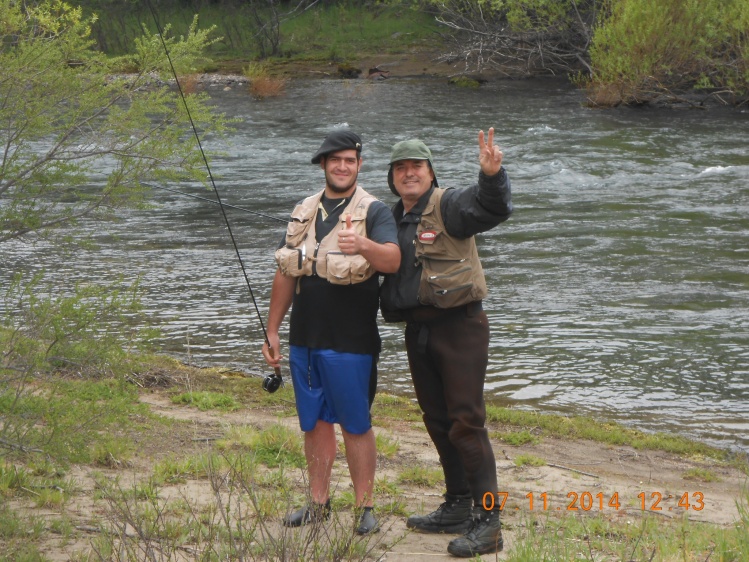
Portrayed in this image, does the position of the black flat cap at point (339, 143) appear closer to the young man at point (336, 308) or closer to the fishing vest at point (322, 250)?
the young man at point (336, 308)

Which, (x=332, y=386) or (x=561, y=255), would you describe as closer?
(x=332, y=386)

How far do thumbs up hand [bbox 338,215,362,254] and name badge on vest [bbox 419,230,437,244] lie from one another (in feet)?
0.93

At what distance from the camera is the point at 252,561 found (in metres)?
3.34

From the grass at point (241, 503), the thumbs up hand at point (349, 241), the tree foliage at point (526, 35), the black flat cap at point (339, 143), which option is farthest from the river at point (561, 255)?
the tree foliage at point (526, 35)

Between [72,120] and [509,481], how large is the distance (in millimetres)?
2839

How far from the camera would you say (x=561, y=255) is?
12227 mm

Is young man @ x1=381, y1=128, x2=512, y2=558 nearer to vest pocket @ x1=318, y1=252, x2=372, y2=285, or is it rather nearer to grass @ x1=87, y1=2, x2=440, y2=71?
vest pocket @ x1=318, y1=252, x2=372, y2=285

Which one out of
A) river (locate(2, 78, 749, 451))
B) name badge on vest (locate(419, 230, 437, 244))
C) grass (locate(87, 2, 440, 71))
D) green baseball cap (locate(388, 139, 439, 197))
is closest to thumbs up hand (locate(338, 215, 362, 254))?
name badge on vest (locate(419, 230, 437, 244))

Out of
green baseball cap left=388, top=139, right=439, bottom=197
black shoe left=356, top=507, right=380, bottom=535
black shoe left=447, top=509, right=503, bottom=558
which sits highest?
green baseball cap left=388, top=139, right=439, bottom=197

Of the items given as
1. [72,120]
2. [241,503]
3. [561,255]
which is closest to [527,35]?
[561,255]

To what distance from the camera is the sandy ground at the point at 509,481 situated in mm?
4484

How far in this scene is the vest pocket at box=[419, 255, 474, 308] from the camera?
13.9 feet
